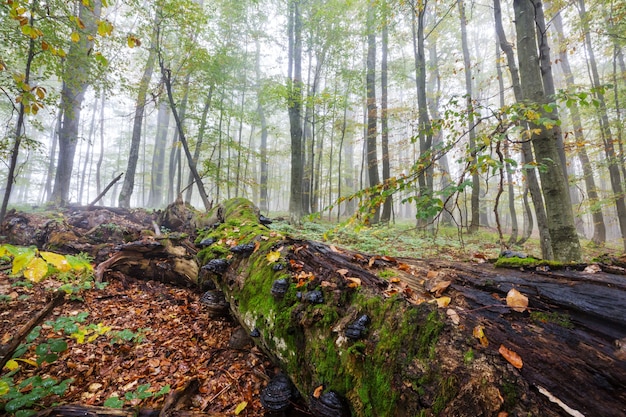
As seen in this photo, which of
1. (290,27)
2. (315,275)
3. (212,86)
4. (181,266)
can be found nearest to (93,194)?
(212,86)

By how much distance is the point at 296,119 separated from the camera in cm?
1131

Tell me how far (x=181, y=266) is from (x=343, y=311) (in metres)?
4.09

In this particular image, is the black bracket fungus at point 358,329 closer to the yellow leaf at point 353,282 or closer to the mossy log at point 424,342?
the mossy log at point 424,342

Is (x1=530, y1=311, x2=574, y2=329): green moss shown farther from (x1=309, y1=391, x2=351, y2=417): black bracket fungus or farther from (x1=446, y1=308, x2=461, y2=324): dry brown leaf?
(x1=309, y1=391, x2=351, y2=417): black bracket fungus

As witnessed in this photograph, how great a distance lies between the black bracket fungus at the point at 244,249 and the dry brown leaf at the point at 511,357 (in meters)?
2.83

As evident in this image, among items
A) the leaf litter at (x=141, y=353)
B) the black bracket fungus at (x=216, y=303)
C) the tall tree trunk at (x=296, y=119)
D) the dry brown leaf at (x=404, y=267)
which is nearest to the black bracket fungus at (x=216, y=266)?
the black bracket fungus at (x=216, y=303)

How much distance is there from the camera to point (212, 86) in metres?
12.3

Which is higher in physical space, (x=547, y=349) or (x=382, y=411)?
(x=547, y=349)

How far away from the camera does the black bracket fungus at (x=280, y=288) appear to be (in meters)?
2.52

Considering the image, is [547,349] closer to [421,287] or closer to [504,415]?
[504,415]

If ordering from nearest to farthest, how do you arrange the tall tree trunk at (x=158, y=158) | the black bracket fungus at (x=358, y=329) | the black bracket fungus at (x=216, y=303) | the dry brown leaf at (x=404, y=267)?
the black bracket fungus at (x=358, y=329) < the dry brown leaf at (x=404, y=267) < the black bracket fungus at (x=216, y=303) < the tall tree trunk at (x=158, y=158)

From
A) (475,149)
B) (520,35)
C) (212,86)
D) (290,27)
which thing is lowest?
(475,149)

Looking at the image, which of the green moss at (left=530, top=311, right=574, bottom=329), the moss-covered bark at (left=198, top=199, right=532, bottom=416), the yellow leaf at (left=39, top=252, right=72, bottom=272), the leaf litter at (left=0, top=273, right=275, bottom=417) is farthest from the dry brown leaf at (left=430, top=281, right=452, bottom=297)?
the yellow leaf at (left=39, top=252, right=72, bottom=272)

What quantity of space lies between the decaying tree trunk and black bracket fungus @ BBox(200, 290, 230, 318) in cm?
75
